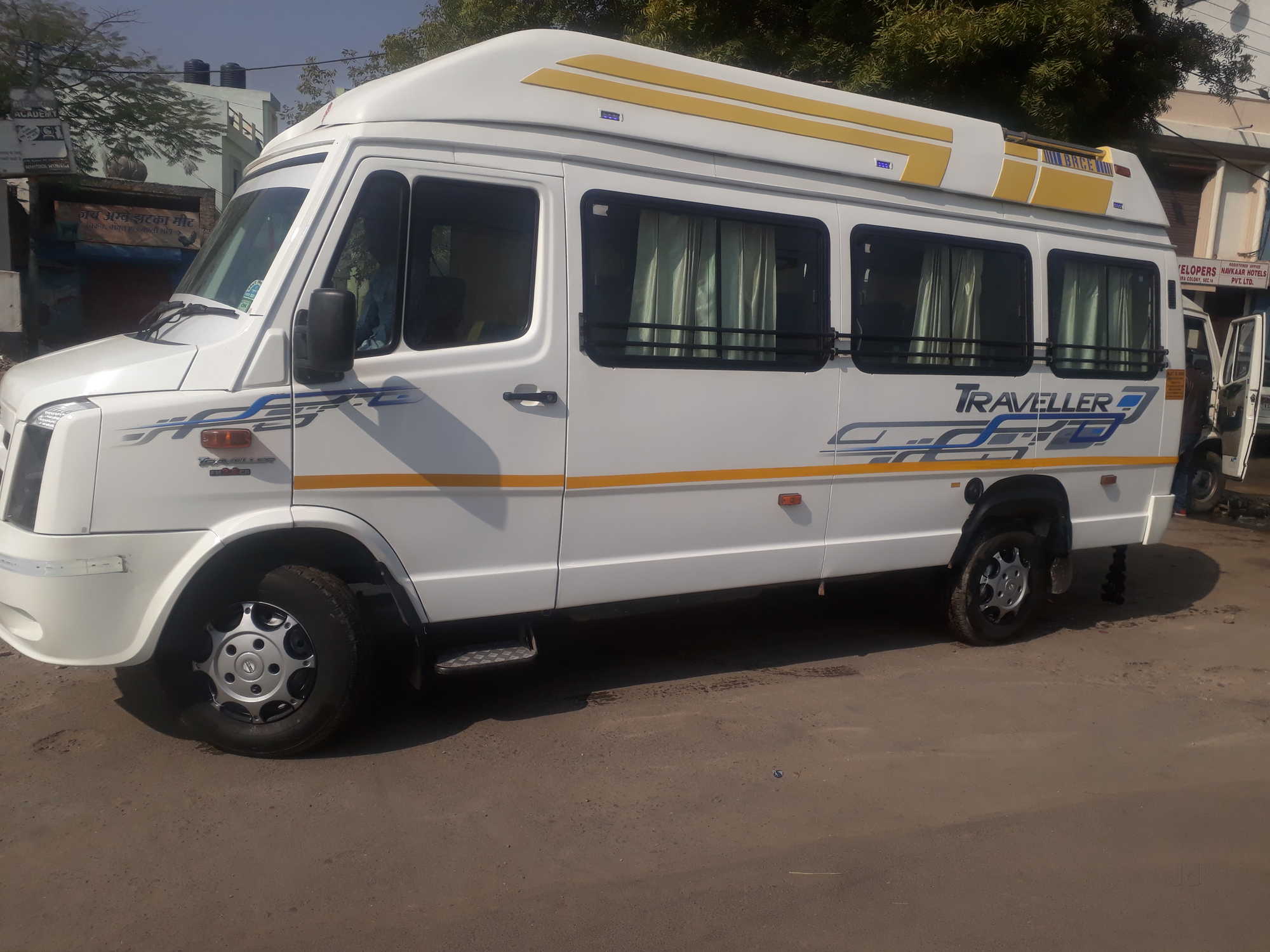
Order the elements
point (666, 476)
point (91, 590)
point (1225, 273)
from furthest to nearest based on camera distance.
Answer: point (1225, 273)
point (666, 476)
point (91, 590)

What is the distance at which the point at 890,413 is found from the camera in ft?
19.3

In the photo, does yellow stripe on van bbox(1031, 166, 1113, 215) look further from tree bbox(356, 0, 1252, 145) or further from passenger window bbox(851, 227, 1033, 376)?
tree bbox(356, 0, 1252, 145)

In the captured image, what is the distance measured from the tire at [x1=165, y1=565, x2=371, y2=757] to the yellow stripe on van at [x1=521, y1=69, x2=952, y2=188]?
2.44 metres

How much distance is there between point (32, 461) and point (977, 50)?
7.98 m

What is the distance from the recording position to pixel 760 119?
5.35m

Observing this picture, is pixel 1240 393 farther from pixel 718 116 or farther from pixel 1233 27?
pixel 1233 27

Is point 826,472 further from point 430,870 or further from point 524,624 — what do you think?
point 430,870

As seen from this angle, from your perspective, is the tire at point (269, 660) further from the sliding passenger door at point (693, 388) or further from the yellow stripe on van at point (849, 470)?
the yellow stripe on van at point (849, 470)

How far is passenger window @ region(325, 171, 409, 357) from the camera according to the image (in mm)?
4359

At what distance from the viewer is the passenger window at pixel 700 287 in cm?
493

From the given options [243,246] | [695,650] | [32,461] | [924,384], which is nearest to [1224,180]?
[924,384]

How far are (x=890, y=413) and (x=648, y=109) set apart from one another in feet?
6.92

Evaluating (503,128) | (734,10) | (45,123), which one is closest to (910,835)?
(503,128)

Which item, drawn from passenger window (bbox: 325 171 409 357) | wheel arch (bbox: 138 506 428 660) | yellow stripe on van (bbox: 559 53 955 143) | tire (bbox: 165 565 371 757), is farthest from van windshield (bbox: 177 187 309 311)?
yellow stripe on van (bbox: 559 53 955 143)
